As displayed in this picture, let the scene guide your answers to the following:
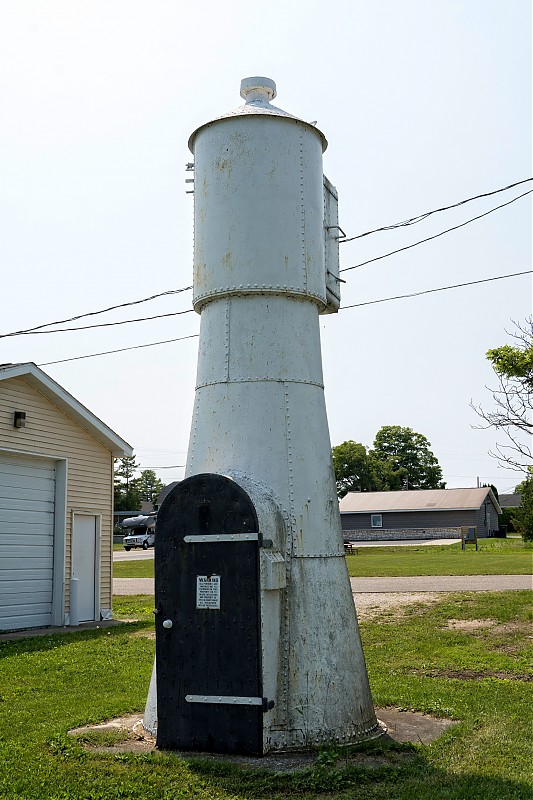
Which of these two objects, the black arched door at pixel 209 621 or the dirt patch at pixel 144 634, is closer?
the black arched door at pixel 209 621

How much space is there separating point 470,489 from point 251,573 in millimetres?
51988

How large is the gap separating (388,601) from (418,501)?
3908cm

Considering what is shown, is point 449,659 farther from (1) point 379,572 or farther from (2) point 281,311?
(1) point 379,572

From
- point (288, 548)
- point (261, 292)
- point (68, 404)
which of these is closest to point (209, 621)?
point (288, 548)

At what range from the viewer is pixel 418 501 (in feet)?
180

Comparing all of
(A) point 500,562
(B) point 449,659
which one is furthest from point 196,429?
(A) point 500,562

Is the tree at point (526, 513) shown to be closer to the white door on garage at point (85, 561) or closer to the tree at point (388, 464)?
the white door on garage at point (85, 561)

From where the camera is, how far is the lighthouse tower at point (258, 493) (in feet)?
19.6

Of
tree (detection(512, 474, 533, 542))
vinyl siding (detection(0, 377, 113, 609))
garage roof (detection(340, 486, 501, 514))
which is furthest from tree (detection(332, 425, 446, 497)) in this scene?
vinyl siding (detection(0, 377, 113, 609))

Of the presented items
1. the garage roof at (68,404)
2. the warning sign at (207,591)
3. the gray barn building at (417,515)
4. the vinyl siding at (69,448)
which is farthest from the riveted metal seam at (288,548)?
the gray barn building at (417,515)

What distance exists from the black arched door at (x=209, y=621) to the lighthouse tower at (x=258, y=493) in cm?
1

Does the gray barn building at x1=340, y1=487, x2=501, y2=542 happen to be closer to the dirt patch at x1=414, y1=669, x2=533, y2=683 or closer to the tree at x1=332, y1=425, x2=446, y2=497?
the tree at x1=332, y1=425, x2=446, y2=497

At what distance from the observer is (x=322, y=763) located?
568cm

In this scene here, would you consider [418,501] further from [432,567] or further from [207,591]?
[207,591]
